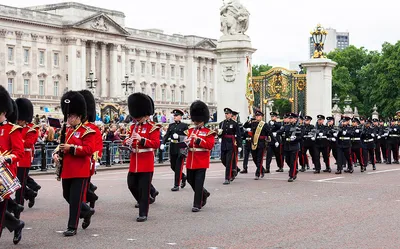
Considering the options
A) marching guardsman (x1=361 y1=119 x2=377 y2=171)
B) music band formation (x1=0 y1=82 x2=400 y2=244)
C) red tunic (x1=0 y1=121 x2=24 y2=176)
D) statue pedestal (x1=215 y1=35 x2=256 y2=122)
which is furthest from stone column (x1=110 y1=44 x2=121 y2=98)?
red tunic (x1=0 y1=121 x2=24 y2=176)

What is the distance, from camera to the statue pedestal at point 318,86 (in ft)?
95.8

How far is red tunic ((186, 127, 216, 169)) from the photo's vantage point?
41.1 ft

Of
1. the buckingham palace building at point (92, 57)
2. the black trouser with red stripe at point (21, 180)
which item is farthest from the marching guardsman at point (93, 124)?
the buckingham palace building at point (92, 57)

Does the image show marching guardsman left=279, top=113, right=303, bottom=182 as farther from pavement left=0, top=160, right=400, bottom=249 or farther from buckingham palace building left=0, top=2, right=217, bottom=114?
buckingham palace building left=0, top=2, right=217, bottom=114

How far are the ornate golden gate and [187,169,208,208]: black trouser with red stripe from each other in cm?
1732

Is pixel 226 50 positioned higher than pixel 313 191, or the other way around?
pixel 226 50

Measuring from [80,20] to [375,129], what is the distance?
214 feet

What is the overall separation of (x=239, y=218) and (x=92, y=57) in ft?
259

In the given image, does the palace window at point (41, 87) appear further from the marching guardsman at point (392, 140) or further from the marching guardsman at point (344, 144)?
the marching guardsman at point (344, 144)

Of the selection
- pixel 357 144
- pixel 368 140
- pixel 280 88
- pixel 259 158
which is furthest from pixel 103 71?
pixel 259 158

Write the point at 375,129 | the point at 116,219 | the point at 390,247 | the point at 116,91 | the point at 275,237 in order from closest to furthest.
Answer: the point at 390,247, the point at 275,237, the point at 116,219, the point at 375,129, the point at 116,91

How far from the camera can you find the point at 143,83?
97.0 meters

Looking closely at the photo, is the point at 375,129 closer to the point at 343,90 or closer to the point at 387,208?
the point at 387,208

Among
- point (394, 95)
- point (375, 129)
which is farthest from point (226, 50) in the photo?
point (394, 95)
